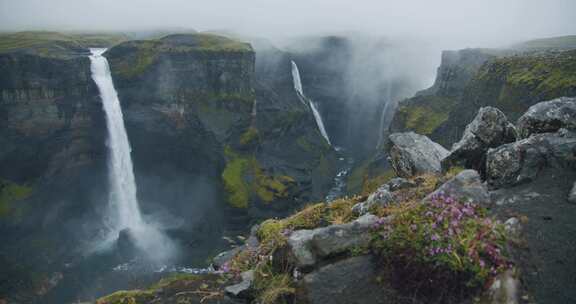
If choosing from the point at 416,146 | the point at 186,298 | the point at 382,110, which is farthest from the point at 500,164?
the point at 382,110

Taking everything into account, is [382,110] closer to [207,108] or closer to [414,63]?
[414,63]

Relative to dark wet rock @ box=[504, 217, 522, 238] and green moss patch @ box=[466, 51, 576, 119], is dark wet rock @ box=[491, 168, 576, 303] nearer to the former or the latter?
dark wet rock @ box=[504, 217, 522, 238]

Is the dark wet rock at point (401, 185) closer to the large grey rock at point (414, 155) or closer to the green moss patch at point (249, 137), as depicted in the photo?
the large grey rock at point (414, 155)

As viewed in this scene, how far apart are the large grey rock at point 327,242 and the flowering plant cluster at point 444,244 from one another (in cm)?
34

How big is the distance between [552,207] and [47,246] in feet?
204

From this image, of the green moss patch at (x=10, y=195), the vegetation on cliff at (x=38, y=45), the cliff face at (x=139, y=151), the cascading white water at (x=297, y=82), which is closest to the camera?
the green moss patch at (x=10, y=195)

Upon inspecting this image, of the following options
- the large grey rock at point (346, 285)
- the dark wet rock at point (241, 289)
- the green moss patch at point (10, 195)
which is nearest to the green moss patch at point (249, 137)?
the green moss patch at point (10, 195)

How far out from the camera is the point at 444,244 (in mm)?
7035

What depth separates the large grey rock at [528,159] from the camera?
36.2 feet

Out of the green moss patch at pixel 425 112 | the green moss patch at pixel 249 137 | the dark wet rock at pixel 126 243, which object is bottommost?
the dark wet rock at pixel 126 243

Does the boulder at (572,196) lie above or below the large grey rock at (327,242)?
above

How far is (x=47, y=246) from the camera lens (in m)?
55.6

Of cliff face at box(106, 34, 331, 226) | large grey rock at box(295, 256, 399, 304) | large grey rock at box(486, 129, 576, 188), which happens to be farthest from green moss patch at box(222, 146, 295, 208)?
large grey rock at box(295, 256, 399, 304)

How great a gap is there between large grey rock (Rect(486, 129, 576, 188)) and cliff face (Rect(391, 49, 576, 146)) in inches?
1699
